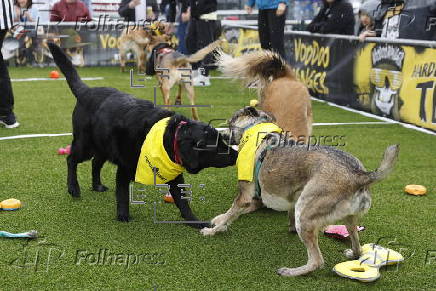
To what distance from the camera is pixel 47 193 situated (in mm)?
4766

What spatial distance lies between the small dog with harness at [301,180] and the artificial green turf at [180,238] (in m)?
0.22

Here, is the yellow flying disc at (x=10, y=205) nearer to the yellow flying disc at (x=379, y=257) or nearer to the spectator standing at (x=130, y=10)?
the yellow flying disc at (x=379, y=257)

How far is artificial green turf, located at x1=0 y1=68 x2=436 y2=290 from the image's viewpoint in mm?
3223

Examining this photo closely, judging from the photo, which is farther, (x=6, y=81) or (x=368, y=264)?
(x=6, y=81)

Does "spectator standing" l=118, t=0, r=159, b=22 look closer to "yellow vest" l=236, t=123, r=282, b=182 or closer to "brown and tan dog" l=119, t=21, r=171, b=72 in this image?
"brown and tan dog" l=119, t=21, r=171, b=72

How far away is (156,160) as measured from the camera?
149 inches

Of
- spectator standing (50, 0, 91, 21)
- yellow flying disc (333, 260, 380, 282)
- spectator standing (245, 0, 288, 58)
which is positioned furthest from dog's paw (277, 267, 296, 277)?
spectator standing (50, 0, 91, 21)

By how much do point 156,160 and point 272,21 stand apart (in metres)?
5.51

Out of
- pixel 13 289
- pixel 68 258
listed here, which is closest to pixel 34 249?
pixel 68 258

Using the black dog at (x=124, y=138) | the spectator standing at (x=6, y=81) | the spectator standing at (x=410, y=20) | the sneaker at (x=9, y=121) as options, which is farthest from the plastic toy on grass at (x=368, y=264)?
the spectator standing at (x=410, y=20)

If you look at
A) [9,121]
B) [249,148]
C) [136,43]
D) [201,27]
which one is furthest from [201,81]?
[249,148]

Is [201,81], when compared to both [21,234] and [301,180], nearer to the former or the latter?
[21,234]

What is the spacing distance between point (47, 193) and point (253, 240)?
1.98 m

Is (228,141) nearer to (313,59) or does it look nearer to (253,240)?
(253,240)
